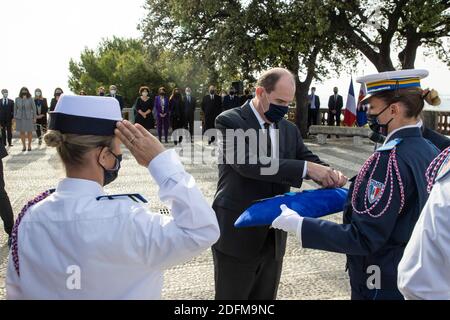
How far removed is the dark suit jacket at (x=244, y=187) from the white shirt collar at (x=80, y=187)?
1.46m

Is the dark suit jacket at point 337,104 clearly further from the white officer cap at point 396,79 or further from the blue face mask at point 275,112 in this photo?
the white officer cap at point 396,79

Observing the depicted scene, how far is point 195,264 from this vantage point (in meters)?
5.20

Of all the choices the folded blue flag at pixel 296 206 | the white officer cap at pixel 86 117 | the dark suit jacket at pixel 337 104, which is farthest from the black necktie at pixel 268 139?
the dark suit jacket at pixel 337 104

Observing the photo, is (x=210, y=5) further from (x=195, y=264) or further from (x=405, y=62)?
(x=195, y=264)

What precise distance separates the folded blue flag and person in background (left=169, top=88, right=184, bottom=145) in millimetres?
15875

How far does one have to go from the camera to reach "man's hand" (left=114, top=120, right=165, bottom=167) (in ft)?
5.86

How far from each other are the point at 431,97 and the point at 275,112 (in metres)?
1.00

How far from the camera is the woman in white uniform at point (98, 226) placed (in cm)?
167

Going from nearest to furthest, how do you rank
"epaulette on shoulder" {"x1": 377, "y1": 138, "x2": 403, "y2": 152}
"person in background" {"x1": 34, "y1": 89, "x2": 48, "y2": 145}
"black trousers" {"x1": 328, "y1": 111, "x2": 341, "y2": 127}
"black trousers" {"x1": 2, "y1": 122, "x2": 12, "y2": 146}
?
"epaulette on shoulder" {"x1": 377, "y1": 138, "x2": 403, "y2": 152} < "black trousers" {"x1": 2, "y1": 122, "x2": 12, "y2": 146} < "person in background" {"x1": 34, "y1": 89, "x2": 48, "y2": 145} < "black trousers" {"x1": 328, "y1": 111, "x2": 341, "y2": 127}

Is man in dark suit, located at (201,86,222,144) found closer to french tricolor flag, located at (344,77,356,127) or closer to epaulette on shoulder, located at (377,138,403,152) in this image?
french tricolor flag, located at (344,77,356,127)

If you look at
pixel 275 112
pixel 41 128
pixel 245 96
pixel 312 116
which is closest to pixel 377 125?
pixel 275 112

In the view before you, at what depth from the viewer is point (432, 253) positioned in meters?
1.41

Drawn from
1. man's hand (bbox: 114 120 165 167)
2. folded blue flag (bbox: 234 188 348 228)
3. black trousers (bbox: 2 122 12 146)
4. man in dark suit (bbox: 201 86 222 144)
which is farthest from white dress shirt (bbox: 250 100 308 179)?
man in dark suit (bbox: 201 86 222 144)

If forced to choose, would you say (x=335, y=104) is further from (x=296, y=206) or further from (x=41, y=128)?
(x=296, y=206)
